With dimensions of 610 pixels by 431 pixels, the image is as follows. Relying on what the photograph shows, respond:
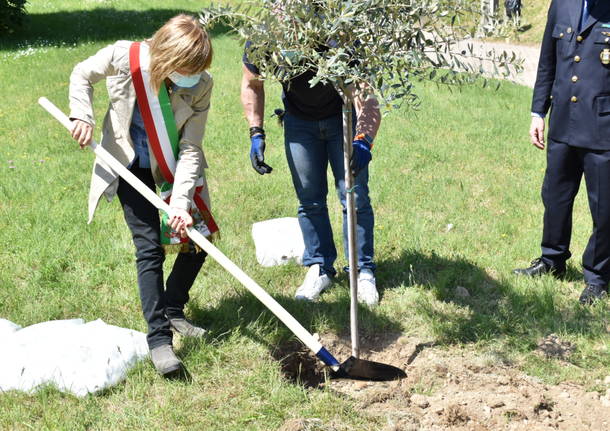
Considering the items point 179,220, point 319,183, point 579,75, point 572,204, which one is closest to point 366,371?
point 179,220

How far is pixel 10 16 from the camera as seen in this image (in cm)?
1806

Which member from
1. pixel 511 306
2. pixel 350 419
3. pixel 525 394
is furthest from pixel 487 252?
pixel 350 419

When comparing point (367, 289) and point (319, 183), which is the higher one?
point (319, 183)

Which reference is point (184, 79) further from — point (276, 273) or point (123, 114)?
point (276, 273)

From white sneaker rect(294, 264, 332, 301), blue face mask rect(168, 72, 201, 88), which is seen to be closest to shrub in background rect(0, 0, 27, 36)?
white sneaker rect(294, 264, 332, 301)

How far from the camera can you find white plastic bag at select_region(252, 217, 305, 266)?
525 cm

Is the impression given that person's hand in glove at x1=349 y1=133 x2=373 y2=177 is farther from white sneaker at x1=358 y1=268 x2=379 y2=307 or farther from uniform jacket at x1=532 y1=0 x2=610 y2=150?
uniform jacket at x1=532 y1=0 x2=610 y2=150

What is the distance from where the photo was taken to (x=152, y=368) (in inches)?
146

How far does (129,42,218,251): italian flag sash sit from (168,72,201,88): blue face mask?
11 cm

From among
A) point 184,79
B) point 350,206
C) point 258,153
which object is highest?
point 184,79

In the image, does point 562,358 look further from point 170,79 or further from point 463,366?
point 170,79

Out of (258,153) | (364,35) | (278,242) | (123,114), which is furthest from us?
(278,242)

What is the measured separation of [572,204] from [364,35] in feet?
7.73

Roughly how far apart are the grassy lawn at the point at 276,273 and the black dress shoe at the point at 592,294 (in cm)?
9
